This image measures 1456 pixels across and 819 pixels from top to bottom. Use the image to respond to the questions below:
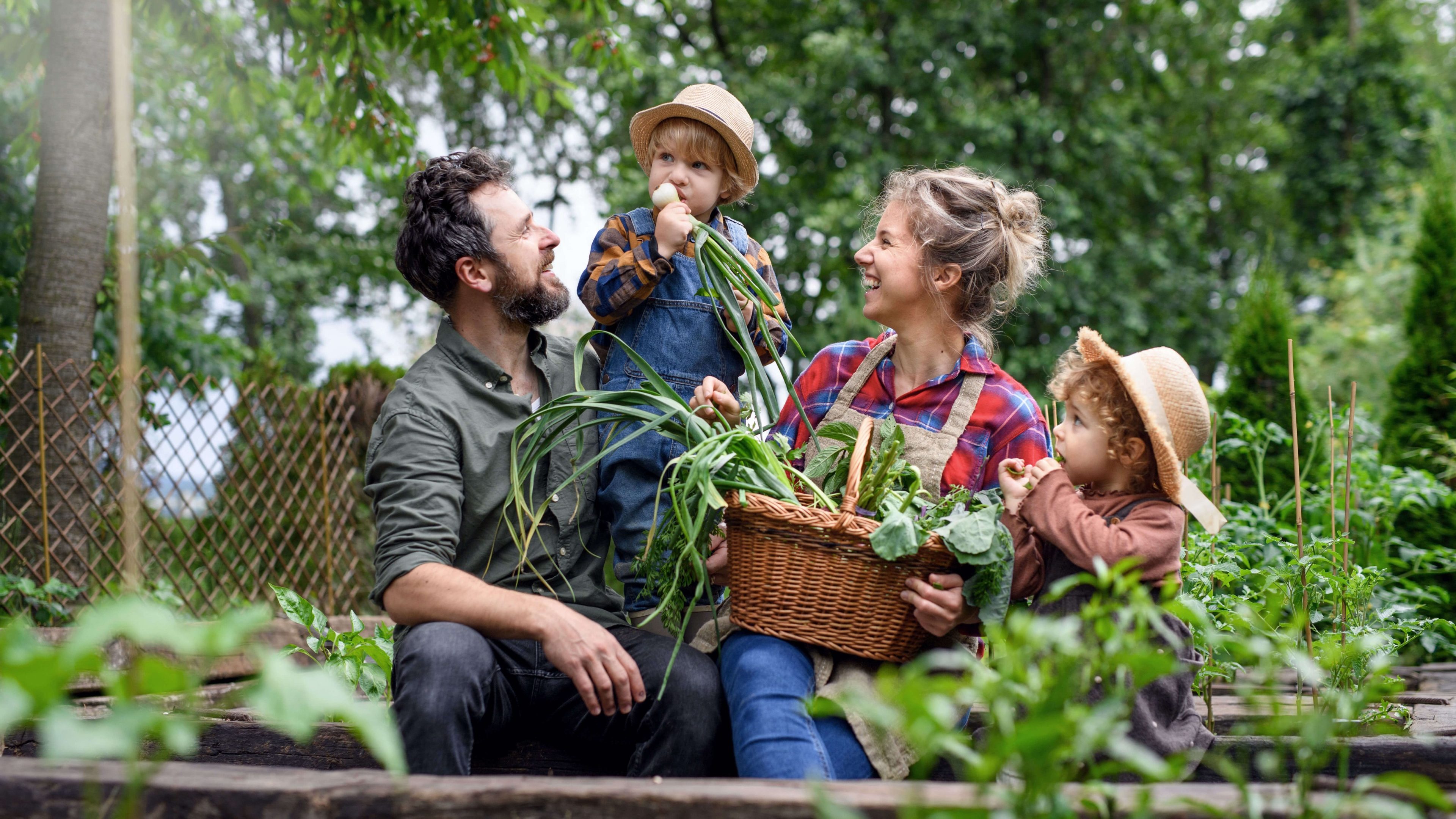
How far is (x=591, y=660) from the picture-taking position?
1.65m

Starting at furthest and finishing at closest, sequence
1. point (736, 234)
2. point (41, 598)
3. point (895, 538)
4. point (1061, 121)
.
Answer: point (1061, 121) → point (41, 598) → point (736, 234) → point (895, 538)

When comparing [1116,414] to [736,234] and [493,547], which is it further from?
[493,547]

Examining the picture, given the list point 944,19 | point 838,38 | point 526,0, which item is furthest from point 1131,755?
point 944,19

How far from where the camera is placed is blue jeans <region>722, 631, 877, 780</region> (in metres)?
1.56

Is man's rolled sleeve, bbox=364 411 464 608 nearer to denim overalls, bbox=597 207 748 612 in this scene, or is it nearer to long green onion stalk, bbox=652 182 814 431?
denim overalls, bbox=597 207 748 612

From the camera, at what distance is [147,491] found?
16.7 ft

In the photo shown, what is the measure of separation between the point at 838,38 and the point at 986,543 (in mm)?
9584

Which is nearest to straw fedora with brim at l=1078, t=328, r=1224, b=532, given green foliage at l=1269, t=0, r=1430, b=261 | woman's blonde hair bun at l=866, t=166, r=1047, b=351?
woman's blonde hair bun at l=866, t=166, r=1047, b=351

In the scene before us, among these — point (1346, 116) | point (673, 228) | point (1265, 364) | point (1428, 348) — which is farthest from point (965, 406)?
point (1346, 116)

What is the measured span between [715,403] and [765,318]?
0.20 m

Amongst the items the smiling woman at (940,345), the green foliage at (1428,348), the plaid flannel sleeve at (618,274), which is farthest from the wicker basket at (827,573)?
the green foliage at (1428,348)

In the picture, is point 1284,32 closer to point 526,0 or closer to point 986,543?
point 526,0

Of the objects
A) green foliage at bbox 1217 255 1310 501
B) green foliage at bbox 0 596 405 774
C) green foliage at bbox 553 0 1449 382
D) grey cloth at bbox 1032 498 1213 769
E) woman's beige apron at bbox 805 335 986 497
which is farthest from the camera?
green foliage at bbox 553 0 1449 382

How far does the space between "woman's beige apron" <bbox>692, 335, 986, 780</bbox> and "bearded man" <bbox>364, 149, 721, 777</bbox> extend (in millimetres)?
209
